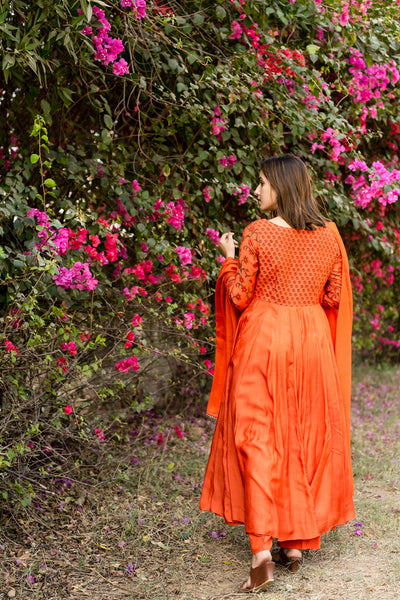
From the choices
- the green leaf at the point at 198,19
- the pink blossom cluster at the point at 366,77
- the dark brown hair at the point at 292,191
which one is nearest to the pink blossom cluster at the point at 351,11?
the pink blossom cluster at the point at 366,77

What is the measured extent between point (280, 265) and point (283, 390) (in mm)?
519

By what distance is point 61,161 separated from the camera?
137 inches

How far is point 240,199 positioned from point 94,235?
3.07ft

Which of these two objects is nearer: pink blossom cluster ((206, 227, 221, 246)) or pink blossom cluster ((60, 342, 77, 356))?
pink blossom cluster ((60, 342, 77, 356))

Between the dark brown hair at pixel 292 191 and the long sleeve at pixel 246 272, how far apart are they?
0.16 m

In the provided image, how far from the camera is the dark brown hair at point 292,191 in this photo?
2.88m

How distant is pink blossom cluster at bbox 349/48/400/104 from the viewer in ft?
13.7

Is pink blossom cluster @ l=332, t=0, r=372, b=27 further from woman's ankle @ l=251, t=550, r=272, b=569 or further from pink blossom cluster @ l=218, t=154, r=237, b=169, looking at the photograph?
woman's ankle @ l=251, t=550, r=272, b=569

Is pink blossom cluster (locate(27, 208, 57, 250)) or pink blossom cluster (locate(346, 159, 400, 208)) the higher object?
pink blossom cluster (locate(27, 208, 57, 250))

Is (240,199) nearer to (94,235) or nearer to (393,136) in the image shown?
(94,235)

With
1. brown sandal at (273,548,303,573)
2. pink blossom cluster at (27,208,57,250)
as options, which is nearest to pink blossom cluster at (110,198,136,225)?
pink blossom cluster at (27,208,57,250)

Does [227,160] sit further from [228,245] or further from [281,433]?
[281,433]

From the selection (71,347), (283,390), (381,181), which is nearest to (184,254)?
(71,347)

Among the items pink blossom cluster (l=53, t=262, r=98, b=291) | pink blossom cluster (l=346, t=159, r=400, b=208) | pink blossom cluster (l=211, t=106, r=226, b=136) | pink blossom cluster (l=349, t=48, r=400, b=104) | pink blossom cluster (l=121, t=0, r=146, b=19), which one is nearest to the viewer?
pink blossom cluster (l=121, t=0, r=146, b=19)
